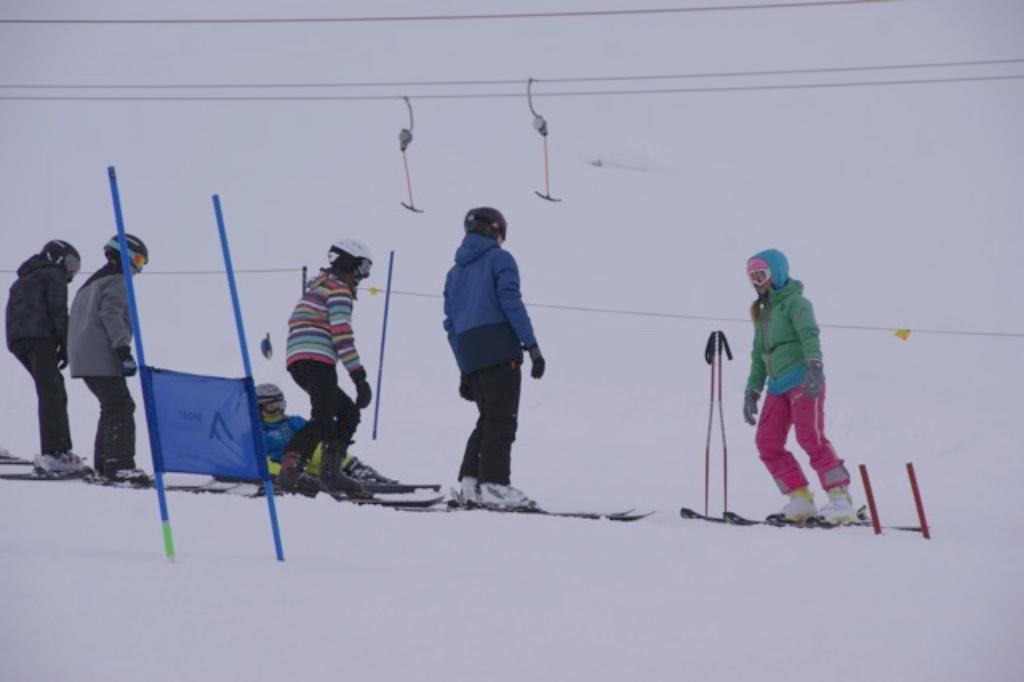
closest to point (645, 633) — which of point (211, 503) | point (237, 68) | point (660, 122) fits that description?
point (211, 503)

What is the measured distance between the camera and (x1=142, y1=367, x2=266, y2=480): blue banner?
4.77 metres

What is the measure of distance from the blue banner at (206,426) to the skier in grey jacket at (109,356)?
301 cm

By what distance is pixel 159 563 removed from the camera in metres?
4.35

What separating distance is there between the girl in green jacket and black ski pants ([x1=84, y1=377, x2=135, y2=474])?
401 centimetres

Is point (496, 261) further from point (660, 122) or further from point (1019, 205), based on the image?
point (660, 122)

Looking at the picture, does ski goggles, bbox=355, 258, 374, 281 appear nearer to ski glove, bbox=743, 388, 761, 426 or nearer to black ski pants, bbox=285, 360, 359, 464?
black ski pants, bbox=285, 360, 359, 464

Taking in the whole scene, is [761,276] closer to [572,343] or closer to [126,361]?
[126,361]

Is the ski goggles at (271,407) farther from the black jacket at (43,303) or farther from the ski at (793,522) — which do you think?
the ski at (793,522)

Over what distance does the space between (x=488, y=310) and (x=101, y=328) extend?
8.84ft

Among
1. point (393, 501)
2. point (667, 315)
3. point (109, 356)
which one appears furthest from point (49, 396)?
point (667, 315)

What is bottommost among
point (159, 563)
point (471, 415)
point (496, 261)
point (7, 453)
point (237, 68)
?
point (471, 415)

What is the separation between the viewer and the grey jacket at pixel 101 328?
25.3 ft

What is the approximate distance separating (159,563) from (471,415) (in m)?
10.1

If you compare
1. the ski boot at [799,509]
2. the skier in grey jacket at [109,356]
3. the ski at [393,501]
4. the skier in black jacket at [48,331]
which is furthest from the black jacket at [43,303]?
the ski boot at [799,509]
